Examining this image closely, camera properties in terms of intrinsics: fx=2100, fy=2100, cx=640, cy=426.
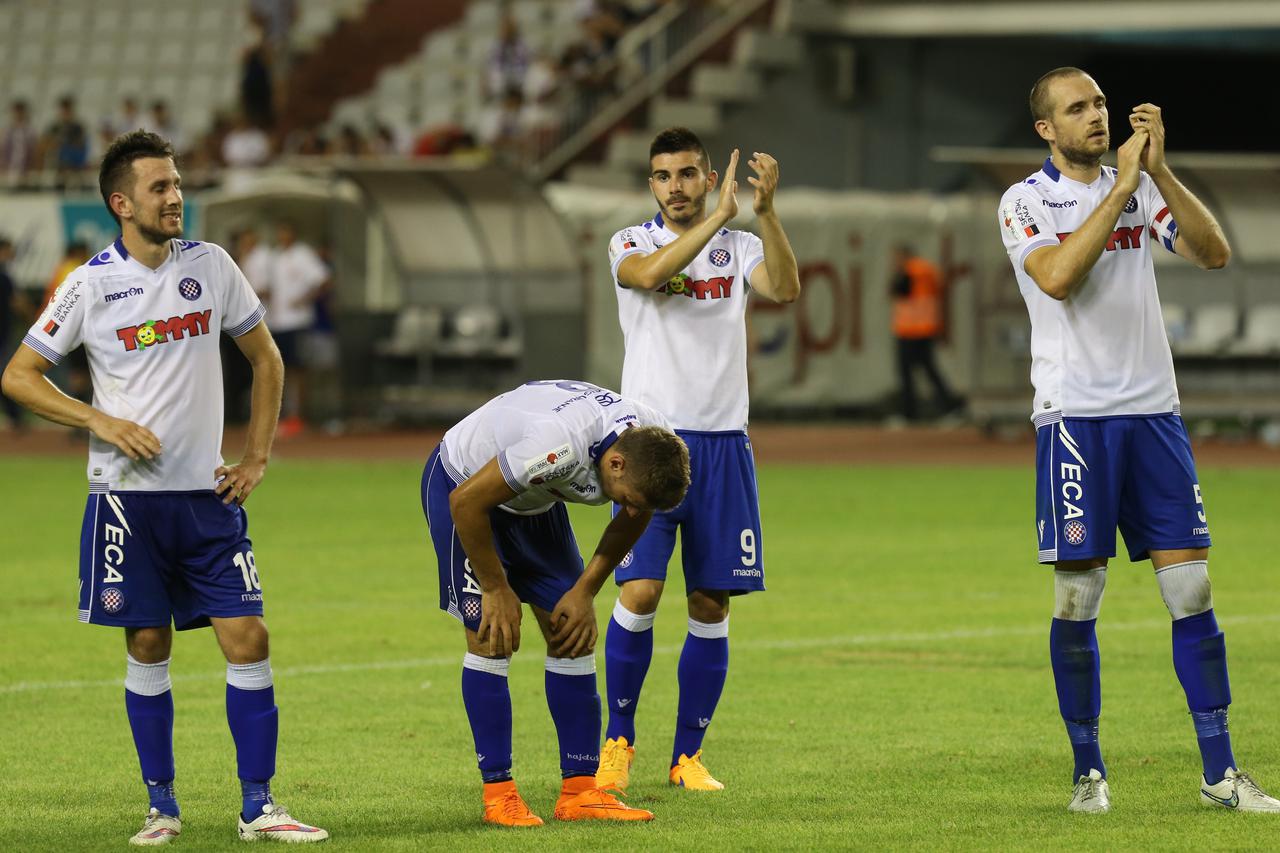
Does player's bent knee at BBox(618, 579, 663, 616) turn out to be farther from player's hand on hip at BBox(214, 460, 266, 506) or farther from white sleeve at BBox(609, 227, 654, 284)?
player's hand on hip at BBox(214, 460, 266, 506)

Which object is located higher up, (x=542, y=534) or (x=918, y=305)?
(x=918, y=305)

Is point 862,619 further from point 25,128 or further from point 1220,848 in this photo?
point 25,128

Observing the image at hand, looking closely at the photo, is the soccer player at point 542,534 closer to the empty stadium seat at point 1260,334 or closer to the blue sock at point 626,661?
the blue sock at point 626,661

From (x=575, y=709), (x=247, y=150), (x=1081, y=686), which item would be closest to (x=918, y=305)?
(x=247, y=150)

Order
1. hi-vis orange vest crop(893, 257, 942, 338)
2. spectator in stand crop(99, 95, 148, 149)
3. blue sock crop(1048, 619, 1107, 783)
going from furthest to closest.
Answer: spectator in stand crop(99, 95, 148, 149), hi-vis orange vest crop(893, 257, 942, 338), blue sock crop(1048, 619, 1107, 783)

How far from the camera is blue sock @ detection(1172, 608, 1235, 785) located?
6520mm

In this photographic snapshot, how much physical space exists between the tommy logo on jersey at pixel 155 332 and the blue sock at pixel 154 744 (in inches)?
42.1

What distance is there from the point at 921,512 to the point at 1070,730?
965 cm

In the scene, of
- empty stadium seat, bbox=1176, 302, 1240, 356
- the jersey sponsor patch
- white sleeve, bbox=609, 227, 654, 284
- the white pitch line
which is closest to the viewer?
the jersey sponsor patch

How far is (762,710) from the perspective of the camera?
28.4ft

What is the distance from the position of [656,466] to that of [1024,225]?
1548mm

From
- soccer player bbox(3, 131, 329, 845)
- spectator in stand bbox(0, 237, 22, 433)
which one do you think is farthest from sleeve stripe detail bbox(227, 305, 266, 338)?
spectator in stand bbox(0, 237, 22, 433)

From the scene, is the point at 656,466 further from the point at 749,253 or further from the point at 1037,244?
the point at 749,253

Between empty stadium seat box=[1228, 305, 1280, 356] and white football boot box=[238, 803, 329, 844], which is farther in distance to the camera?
empty stadium seat box=[1228, 305, 1280, 356]
